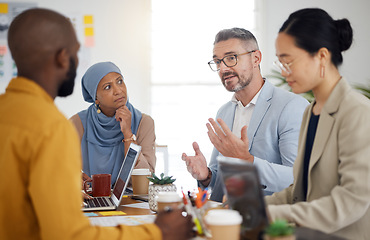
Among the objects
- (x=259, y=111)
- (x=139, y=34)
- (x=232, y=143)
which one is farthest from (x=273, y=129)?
(x=139, y=34)

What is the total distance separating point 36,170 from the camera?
39.2 inches

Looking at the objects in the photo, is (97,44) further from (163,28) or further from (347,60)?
(347,60)

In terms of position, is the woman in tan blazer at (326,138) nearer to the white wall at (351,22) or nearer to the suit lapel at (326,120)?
the suit lapel at (326,120)

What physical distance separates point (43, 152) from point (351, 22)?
466cm

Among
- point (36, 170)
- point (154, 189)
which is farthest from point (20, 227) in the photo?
point (154, 189)

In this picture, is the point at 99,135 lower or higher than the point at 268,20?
lower

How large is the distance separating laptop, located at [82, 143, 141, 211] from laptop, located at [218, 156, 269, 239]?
0.88 metres

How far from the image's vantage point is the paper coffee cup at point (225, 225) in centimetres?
110

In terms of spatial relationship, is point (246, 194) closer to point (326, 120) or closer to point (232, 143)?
point (326, 120)

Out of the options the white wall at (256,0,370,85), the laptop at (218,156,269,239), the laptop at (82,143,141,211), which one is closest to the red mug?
the laptop at (82,143,141,211)

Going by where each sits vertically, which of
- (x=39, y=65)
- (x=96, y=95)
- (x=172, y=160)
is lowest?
(x=172, y=160)

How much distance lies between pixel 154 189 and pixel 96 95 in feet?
4.38

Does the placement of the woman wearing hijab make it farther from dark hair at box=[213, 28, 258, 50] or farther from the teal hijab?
dark hair at box=[213, 28, 258, 50]

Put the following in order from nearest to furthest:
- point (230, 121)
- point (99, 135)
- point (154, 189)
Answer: point (154, 189)
point (230, 121)
point (99, 135)
